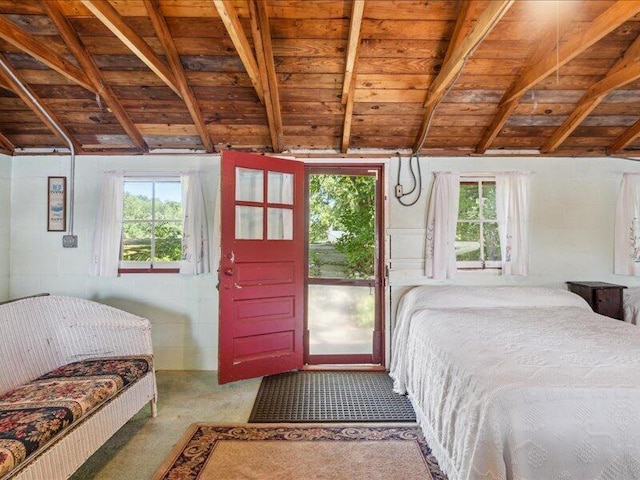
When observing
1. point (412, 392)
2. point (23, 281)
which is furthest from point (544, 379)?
point (23, 281)

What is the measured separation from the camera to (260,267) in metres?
3.15

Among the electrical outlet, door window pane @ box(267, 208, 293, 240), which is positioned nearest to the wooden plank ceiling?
door window pane @ box(267, 208, 293, 240)

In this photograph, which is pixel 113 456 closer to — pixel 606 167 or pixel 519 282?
pixel 519 282

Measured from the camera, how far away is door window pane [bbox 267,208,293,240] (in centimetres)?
324

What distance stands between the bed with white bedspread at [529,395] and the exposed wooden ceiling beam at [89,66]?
3.04 metres

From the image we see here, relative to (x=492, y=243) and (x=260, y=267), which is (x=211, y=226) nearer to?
(x=260, y=267)

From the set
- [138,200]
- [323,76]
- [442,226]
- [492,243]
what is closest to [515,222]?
[492,243]

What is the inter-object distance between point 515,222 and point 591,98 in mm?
1162

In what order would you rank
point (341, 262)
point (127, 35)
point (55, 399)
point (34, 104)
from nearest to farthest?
point (55, 399) → point (127, 35) → point (34, 104) → point (341, 262)

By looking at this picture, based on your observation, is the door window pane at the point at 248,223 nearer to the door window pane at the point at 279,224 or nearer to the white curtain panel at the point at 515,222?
the door window pane at the point at 279,224

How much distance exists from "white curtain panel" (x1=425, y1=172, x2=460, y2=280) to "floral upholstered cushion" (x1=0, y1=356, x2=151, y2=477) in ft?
8.49

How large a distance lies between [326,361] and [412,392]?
1.14 meters

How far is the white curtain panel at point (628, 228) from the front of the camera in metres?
3.40

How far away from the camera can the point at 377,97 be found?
292 cm
